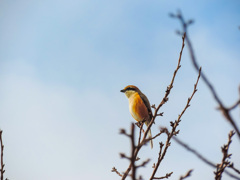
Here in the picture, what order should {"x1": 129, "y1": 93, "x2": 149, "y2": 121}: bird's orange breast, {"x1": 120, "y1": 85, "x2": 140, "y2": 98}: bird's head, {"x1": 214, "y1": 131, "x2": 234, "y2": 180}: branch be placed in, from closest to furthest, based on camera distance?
{"x1": 214, "y1": 131, "x2": 234, "y2": 180}: branch < {"x1": 129, "y1": 93, "x2": 149, "y2": 121}: bird's orange breast < {"x1": 120, "y1": 85, "x2": 140, "y2": 98}: bird's head

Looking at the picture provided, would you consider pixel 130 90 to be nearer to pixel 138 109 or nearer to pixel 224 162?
pixel 138 109

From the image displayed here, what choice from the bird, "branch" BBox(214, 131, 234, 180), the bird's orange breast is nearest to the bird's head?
the bird

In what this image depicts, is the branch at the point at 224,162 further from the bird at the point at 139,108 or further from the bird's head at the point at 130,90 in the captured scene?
the bird's head at the point at 130,90

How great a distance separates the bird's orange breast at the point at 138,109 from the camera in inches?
273

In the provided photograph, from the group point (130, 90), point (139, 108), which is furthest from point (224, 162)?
point (130, 90)

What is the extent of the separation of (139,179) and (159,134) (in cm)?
185

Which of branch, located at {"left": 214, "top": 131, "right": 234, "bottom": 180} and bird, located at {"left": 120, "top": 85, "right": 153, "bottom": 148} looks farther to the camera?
bird, located at {"left": 120, "top": 85, "right": 153, "bottom": 148}

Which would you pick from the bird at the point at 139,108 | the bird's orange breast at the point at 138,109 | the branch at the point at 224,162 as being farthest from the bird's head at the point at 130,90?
the branch at the point at 224,162

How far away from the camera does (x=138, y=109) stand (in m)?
6.95

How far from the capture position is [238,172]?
6.21 feet

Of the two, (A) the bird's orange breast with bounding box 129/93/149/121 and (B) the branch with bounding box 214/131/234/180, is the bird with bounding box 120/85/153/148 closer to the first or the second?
(A) the bird's orange breast with bounding box 129/93/149/121

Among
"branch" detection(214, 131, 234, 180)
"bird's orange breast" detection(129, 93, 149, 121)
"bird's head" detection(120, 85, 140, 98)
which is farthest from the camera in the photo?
"bird's head" detection(120, 85, 140, 98)

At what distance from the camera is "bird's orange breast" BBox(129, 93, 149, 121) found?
6.93 meters

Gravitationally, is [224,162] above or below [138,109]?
below
